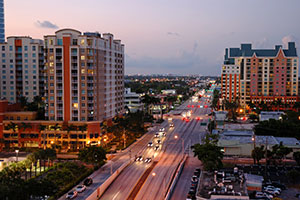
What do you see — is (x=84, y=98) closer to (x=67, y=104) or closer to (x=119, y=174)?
(x=67, y=104)

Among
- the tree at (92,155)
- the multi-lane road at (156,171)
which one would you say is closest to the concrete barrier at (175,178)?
the multi-lane road at (156,171)

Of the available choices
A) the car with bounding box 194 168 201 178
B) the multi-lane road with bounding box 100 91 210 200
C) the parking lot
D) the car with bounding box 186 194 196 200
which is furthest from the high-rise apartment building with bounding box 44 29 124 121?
the car with bounding box 186 194 196 200

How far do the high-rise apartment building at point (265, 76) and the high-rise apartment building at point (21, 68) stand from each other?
89397mm

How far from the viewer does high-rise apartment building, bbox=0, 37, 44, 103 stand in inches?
4592

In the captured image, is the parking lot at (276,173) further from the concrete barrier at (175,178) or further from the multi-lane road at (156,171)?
the multi-lane road at (156,171)

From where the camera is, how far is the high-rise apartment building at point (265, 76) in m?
161

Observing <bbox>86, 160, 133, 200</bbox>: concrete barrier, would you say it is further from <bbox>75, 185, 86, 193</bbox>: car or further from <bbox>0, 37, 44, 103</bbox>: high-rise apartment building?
<bbox>0, 37, 44, 103</bbox>: high-rise apartment building

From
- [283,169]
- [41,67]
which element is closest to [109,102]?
[41,67]

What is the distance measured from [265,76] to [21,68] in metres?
110

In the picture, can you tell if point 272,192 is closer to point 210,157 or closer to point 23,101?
point 210,157

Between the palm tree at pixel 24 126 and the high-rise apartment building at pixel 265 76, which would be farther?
the high-rise apartment building at pixel 265 76

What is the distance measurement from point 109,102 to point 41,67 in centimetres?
3488

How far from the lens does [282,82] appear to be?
16112 cm

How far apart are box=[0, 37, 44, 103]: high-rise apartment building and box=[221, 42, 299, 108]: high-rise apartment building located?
293 ft
